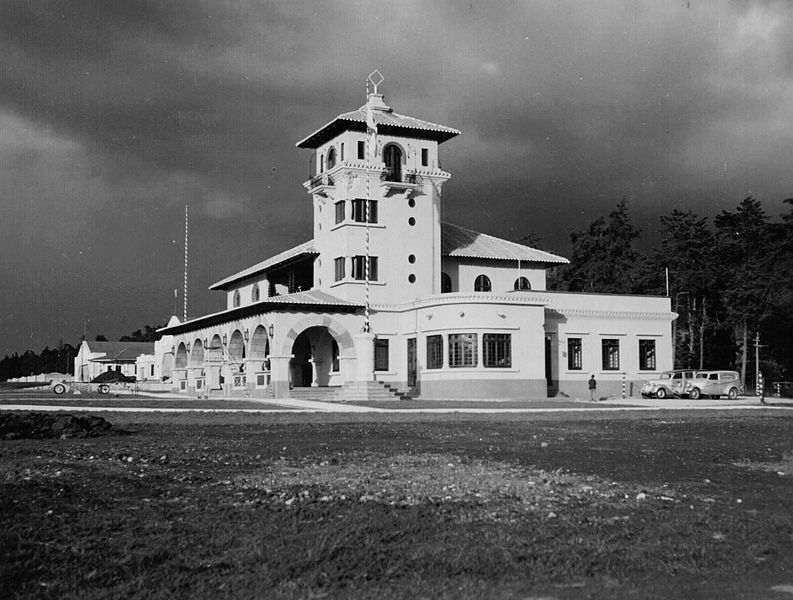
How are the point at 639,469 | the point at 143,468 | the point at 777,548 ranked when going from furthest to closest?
the point at 639,469, the point at 143,468, the point at 777,548

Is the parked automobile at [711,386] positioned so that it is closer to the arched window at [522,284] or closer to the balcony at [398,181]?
the arched window at [522,284]

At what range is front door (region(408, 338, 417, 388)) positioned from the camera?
170 feet

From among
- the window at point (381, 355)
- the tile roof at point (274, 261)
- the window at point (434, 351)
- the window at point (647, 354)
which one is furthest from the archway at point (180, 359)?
the window at point (647, 354)

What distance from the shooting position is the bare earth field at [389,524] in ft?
21.8

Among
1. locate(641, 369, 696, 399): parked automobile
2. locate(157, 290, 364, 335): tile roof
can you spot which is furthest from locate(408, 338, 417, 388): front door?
locate(641, 369, 696, 399): parked automobile

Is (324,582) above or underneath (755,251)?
underneath

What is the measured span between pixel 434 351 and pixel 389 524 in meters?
41.5

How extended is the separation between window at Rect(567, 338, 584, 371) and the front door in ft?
28.7

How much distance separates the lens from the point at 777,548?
25.7 ft

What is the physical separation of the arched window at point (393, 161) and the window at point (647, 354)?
1719 cm

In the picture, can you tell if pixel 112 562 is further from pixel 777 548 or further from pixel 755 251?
pixel 755 251

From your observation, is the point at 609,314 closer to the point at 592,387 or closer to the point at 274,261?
the point at 592,387

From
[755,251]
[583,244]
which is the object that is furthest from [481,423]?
[583,244]

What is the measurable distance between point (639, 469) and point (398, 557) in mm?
6635
